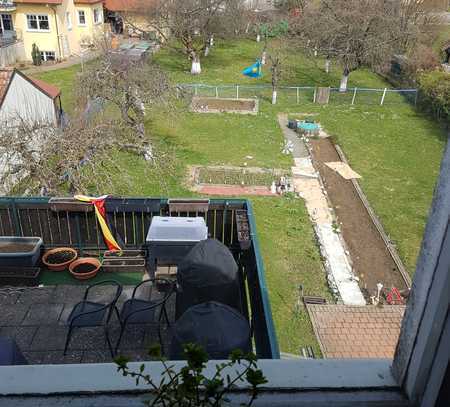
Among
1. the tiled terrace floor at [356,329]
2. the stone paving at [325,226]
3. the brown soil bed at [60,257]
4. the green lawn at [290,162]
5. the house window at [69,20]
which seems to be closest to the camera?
the brown soil bed at [60,257]

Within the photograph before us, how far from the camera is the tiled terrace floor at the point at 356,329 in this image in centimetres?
909

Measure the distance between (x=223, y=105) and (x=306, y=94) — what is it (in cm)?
571

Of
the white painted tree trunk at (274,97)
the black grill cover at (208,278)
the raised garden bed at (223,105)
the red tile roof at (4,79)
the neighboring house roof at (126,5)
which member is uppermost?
the neighboring house roof at (126,5)

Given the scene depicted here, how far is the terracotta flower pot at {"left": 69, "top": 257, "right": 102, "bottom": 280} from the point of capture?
7984 mm

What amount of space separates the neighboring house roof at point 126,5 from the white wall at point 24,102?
2126 centimetres

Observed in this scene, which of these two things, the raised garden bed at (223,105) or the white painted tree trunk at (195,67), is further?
the white painted tree trunk at (195,67)

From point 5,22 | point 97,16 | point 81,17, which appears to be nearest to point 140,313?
point 5,22

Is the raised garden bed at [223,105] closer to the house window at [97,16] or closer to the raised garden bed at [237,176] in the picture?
the raised garden bed at [237,176]

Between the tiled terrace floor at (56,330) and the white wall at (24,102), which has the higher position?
the white wall at (24,102)

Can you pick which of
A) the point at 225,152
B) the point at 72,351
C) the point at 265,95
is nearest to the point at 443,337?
the point at 72,351

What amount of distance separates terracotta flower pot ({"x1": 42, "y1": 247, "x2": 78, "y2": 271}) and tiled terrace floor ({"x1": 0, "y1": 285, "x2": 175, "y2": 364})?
2.17ft

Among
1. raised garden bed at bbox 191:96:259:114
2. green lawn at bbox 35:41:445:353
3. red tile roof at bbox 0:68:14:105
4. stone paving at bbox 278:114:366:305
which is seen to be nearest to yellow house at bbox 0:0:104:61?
green lawn at bbox 35:41:445:353

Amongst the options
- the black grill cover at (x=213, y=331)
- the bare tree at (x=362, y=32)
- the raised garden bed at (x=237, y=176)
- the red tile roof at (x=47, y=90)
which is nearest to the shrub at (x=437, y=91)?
the bare tree at (x=362, y=32)

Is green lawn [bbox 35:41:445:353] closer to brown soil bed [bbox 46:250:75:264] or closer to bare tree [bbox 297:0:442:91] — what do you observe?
bare tree [bbox 297:0:442:91]
